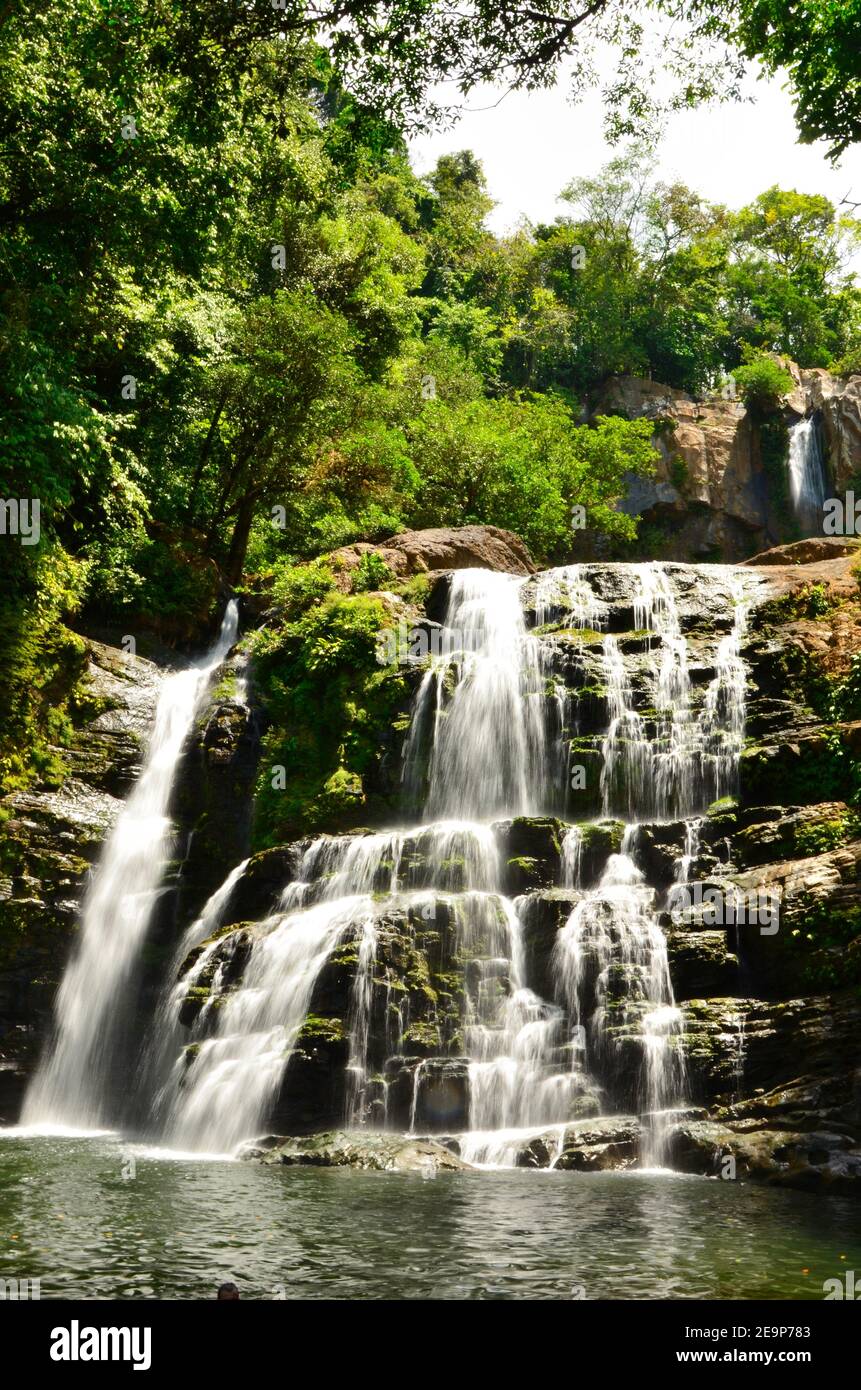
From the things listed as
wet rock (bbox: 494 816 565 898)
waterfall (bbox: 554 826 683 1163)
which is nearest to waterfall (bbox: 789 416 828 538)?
wet rock (bbox: 494 816 565 898)

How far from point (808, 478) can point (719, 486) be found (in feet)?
10.7

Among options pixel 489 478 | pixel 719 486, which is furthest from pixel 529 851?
pixel 719 486

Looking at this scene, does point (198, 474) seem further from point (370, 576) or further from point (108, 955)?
point (108, 955)

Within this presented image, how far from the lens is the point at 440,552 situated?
2288 centimetres

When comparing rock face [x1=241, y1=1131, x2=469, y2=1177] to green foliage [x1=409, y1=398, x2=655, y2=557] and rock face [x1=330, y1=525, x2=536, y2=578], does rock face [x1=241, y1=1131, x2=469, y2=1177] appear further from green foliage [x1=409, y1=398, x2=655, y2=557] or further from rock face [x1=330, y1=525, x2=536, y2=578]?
green foliage [x1=409, y1=398, x2=655, y2=557]

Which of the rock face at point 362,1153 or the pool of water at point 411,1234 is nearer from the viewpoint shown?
the pool of water at point 411,1234

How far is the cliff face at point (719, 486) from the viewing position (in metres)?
39.7

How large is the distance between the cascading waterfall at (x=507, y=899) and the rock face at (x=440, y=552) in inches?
90.2

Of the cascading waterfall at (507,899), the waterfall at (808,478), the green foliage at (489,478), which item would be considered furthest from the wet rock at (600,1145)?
the waterfall at (808,478)

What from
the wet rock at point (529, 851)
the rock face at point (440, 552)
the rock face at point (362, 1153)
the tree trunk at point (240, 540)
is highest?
the tree trunk at point (240, 540)

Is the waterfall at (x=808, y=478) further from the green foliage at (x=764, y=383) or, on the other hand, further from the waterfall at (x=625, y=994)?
the waterfall at (x=625, y=994)

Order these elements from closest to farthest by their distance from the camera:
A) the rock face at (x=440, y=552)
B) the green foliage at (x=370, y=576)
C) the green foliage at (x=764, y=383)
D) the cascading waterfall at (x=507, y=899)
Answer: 1. the cascading waterfall at (x=507, y=899)
2. the green foliage at (x=370, y=576)
3. the rock face at (x=440, y=552)
4. the green foliage at (x=764, y=383)

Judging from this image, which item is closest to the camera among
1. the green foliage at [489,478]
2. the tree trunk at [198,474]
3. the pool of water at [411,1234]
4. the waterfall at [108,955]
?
the pool of water at [411,1234]
